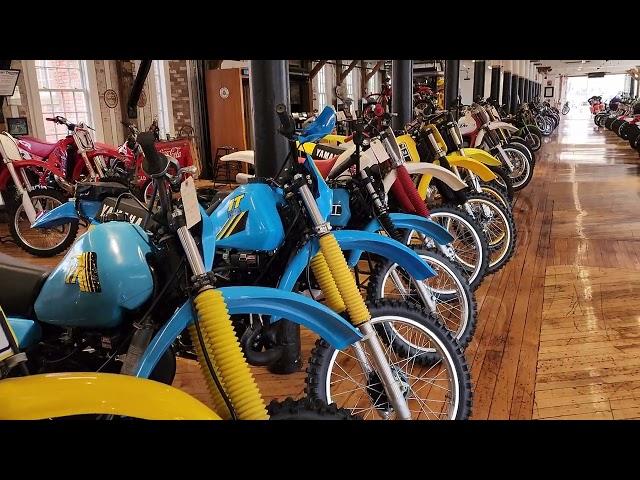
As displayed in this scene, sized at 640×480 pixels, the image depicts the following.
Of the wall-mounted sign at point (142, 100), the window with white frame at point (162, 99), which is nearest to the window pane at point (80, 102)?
the wall-mounted sign at point (142, 100)

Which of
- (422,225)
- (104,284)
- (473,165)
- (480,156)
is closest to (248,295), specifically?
(104,284)

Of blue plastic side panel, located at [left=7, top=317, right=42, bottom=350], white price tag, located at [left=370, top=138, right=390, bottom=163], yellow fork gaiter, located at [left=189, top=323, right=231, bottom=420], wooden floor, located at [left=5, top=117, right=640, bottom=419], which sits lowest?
wooden floor, located at [left=5, top=117, right=640, bottom=419]

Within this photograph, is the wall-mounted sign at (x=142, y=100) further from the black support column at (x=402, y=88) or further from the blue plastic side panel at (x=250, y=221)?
the blue plastic side panel at (x=250, y=221)

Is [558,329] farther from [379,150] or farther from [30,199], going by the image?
[30,199]

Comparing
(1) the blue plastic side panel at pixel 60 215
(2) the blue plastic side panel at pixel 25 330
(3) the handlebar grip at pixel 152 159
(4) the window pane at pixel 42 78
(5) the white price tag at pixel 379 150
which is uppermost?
(4) the window pane at pixel 42 78

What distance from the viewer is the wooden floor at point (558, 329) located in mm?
2252

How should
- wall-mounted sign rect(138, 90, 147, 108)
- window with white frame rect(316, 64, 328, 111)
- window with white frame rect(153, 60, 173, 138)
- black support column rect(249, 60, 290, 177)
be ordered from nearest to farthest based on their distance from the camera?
1. black support column rect(249, 60, 290, 177)
2. wall-mounted sign rect(138, 90, 147, 108)
3. window with white frame rect(153, 60, 173, 138)
4. window with white frame rect(316, 64, 328, 111)

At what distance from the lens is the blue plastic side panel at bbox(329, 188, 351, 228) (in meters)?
2.62

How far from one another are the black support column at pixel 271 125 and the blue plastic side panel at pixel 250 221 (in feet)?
1.72

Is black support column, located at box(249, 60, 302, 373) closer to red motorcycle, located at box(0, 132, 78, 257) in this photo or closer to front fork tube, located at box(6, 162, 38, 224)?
red motorcycle, located at box(0, 132, 78, 257)

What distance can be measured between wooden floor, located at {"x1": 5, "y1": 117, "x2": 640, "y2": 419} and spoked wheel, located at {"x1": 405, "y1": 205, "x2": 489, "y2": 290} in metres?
0.18

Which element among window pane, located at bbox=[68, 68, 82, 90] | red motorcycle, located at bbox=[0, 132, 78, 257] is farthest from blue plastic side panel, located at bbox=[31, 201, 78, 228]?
window pane, located at bbox=[68, 68, 82, 90]
